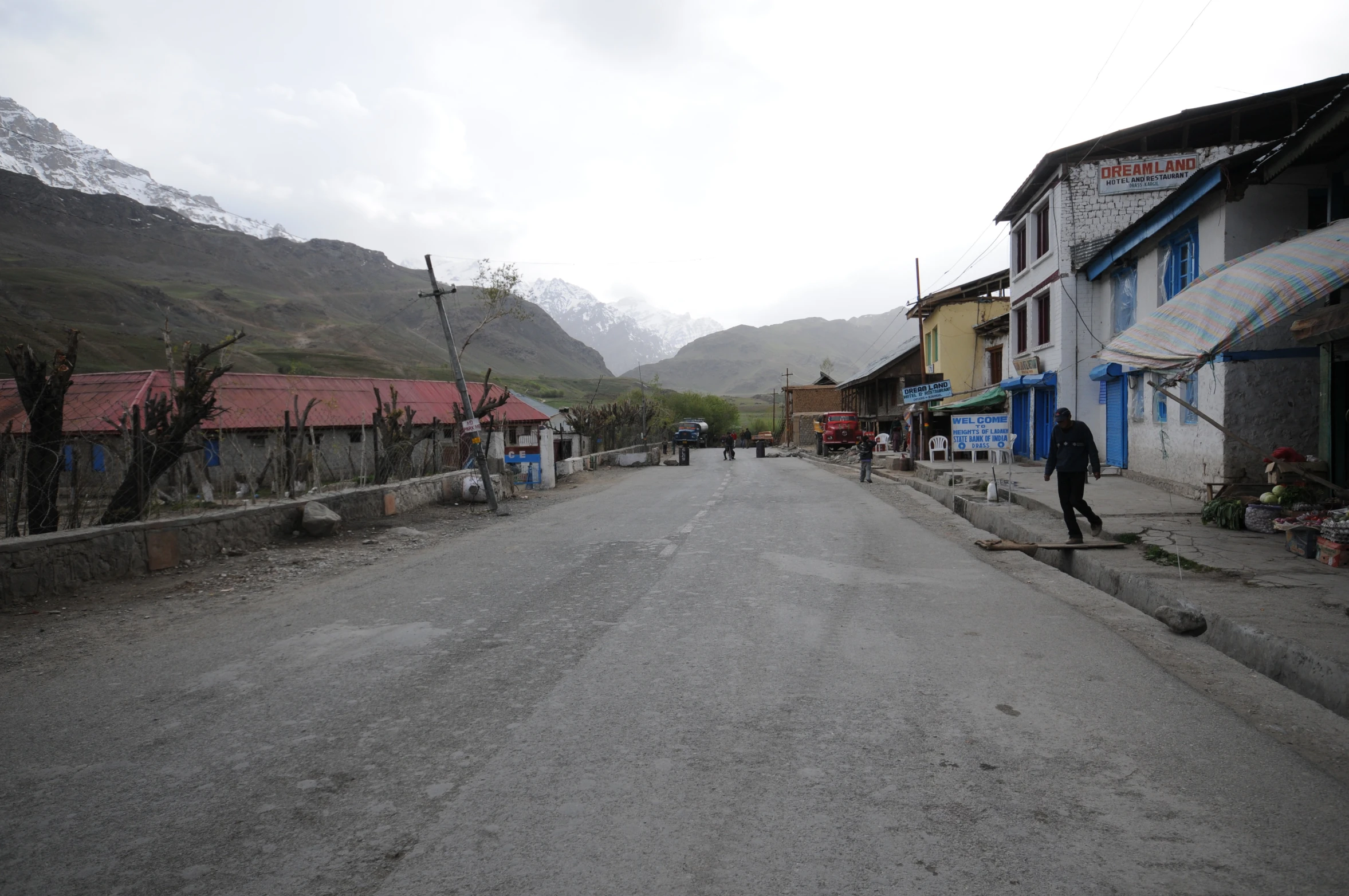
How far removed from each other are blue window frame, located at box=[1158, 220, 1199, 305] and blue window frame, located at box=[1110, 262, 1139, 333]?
1.81 m

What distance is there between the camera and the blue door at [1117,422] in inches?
758

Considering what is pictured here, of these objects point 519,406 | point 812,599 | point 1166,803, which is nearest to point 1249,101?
point 812,599

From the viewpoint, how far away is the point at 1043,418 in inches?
1024

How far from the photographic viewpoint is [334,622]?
22.6 feet

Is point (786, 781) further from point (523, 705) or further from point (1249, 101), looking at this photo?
point (1249, 101)

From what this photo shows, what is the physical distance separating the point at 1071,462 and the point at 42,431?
12.1 m

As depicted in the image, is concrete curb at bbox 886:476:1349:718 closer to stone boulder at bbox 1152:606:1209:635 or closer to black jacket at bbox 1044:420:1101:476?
stone boulder at bbox 1152:606:1209:635

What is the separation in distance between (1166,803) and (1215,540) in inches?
306

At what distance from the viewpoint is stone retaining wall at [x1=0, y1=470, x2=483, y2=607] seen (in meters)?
7.82

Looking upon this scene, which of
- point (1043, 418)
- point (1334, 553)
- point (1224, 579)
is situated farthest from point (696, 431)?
point (1224, 579)

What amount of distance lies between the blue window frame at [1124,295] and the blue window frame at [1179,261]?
1.81 metres

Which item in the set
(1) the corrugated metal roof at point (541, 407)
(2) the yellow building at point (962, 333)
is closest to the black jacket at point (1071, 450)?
(2) the yellow building at point (962, 333)

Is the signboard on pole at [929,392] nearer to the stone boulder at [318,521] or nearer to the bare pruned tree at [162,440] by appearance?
the stone boulder at [318,521]

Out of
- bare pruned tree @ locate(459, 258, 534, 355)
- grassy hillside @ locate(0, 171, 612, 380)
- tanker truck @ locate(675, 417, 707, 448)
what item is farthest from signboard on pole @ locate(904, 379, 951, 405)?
grassy hillside @ locate(0, 171, 612, 380)
